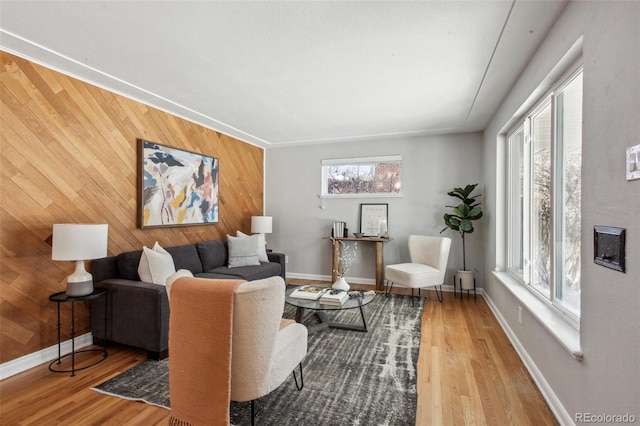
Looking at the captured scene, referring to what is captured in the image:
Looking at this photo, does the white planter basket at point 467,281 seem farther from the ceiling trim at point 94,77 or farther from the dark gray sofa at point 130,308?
the ceiling trim at point 94,77

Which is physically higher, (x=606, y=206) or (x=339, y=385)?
(x=606, y=206)

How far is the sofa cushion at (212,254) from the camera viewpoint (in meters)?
4.09

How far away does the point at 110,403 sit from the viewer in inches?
→ 81.0

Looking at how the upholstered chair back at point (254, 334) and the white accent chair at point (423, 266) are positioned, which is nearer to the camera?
the upholstered chair back at point (254, 334)

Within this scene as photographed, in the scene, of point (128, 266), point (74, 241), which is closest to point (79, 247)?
point (74, 241)

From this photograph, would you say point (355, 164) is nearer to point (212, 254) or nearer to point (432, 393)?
point (212, 254)

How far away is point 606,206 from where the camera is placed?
146cm

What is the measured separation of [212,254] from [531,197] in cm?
380

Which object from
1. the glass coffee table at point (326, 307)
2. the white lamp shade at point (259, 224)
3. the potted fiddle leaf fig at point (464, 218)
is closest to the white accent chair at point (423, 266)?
the potted fiddle leaf fig at point (464, 218)

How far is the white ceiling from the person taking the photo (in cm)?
197

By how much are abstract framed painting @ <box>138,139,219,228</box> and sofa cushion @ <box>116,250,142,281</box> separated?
538 millimetres

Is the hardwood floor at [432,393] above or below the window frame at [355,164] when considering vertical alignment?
below

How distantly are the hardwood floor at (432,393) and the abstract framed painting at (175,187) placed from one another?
1560mm

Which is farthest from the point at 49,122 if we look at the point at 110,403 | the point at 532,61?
the point at 532,61
